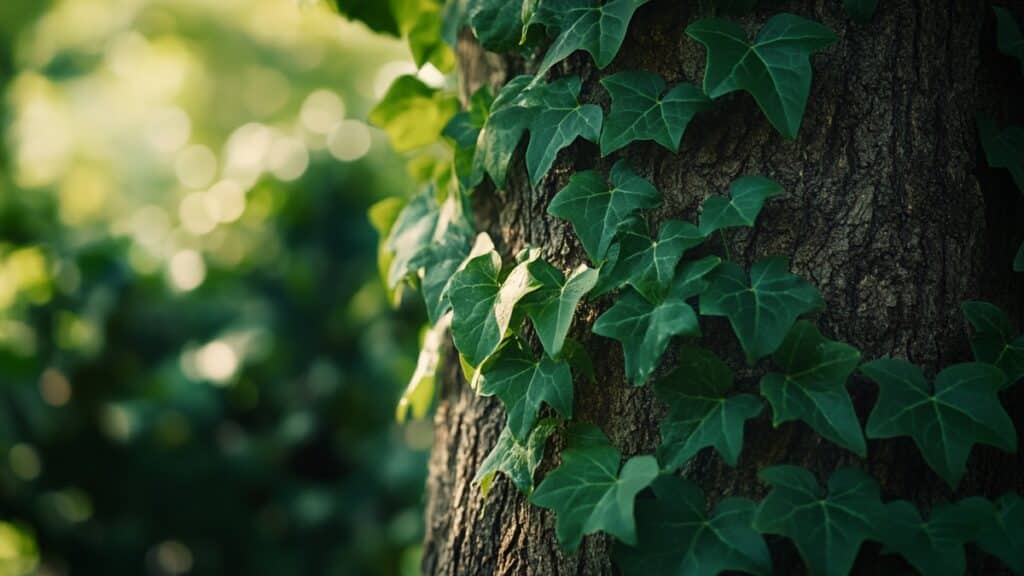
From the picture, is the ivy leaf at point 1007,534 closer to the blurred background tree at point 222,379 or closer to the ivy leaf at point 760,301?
the ivy leaf at point 760,301

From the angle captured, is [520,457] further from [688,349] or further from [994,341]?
[994,341]

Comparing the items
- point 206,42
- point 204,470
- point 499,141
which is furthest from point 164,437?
point 206,42

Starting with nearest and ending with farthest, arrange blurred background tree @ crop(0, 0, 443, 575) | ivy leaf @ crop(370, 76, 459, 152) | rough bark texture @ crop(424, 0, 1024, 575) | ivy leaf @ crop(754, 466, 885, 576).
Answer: ivy leaf @ crop(754, 466, 885, 576), rough bark texture @ crop(424, 0, 1024, 575), ivy leaf @ crop(370, 76, 459, 152), blurred background tree @ crop(0, 0, 443, 575)

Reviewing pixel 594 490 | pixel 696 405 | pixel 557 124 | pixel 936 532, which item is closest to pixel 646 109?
pixel 557 124

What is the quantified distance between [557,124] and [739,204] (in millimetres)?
303

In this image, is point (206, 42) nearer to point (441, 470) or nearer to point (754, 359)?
A: point (441, 470)

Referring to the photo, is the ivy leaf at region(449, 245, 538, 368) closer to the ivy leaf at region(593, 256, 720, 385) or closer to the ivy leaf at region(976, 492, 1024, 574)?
the ivy leaf at region(593, 256, 720, 385)

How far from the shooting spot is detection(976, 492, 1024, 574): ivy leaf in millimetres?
1029

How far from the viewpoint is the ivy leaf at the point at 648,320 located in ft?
3.54

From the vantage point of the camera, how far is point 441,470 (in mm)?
1588

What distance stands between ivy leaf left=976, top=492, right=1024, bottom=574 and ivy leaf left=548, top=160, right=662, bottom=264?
595mm

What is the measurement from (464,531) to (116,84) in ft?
25.4

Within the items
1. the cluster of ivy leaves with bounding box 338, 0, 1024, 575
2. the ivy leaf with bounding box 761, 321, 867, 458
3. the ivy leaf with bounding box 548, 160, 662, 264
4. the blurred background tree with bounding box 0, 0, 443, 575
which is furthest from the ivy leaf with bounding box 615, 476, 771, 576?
the blurred background tree with bounding box 0, 0, 443, 575

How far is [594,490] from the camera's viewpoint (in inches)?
43.6
